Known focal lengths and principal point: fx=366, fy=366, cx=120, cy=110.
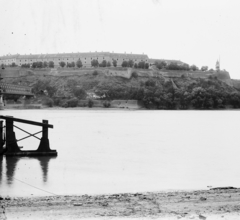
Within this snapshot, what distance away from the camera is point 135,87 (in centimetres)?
12275

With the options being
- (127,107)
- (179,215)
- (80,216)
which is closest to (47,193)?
(80,216)

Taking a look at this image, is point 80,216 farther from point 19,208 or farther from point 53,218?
point 19,208

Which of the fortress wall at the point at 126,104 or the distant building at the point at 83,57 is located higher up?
the distant building at the point at 83,57

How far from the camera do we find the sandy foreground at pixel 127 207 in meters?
7.00

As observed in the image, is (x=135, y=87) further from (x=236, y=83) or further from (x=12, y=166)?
(x=12, y=166)

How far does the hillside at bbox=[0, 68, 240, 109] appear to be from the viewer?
117631 mm

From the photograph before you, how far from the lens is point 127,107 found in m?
119

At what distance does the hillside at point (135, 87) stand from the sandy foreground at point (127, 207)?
106033 mm

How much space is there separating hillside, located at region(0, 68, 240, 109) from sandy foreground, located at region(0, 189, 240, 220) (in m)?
106

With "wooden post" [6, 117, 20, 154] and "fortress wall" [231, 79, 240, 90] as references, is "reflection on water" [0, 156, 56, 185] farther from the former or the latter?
"fortress wall" [231, 79, 240, 90]

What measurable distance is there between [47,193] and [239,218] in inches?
220

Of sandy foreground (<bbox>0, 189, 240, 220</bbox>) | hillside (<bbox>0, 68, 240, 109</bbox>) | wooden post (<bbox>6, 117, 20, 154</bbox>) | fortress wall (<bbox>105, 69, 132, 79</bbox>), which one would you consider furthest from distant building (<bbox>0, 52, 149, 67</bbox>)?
sandy foreground (<bbox>0, 189, 240, 220</bbox>)

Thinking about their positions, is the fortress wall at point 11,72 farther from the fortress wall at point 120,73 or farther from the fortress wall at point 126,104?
the fortress wall at point 126,104

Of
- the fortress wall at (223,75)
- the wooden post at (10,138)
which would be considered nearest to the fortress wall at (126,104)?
the fortress wall at (223,75)
